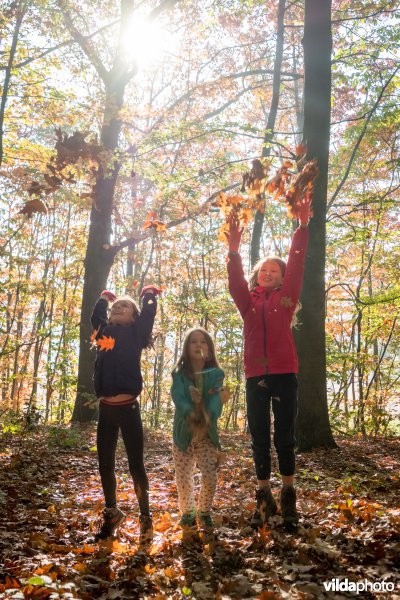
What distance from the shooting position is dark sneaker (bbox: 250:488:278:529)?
12.6ft

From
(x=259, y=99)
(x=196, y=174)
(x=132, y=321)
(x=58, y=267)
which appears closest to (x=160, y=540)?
(x=132, y=321)

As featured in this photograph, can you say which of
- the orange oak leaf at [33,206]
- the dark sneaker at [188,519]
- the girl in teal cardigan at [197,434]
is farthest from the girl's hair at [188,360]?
the orange oak leaf at [33,206]

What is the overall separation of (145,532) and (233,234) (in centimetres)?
261

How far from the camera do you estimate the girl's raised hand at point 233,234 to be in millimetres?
4211

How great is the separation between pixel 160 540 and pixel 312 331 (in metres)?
4.23

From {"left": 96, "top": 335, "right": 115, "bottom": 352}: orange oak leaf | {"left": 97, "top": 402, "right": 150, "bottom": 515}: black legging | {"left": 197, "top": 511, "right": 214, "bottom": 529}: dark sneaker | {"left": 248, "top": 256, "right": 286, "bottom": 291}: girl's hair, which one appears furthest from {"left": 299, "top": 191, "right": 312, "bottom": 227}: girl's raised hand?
{"left": 197, "top": 511, "right": 214, "bottom": 529}: dark sneaker

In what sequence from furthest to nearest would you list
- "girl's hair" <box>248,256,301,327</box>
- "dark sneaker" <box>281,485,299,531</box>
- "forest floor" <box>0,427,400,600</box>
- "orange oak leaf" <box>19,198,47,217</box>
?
"orange oak leaf" <box>19,198,47,217</box>
"girl's hair" <box>248,256,301,327</box>
"dark sneaker" <box>281,485,299,531</box>
"forest floor" <box>0,427,400,600</box>

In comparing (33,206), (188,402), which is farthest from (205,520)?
(33,206)

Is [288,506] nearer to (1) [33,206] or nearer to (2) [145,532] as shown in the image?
(2) [145,532]

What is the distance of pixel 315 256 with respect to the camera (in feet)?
24.0

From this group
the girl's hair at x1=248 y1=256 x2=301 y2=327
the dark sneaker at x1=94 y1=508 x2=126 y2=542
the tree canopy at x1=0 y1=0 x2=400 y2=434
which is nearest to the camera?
the dark sneaker at x1=94 y1=508 x2=126 y2=542

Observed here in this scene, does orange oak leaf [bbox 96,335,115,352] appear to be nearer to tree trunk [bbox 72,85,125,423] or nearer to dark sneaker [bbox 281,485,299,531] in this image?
dark sneaker [bbox 281,485,299,531]

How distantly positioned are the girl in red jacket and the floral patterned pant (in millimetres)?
382

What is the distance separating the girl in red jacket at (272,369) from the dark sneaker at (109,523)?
1.15m
